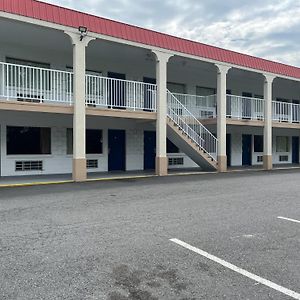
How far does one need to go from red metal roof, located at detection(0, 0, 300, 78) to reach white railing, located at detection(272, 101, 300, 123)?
9.00ft

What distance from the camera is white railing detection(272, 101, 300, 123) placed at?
20812mm

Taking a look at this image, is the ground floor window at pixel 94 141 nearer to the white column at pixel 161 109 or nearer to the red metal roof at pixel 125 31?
the white column at pixel 161 109

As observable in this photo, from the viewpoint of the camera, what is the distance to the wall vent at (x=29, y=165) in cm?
1450

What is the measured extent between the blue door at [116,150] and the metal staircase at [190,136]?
2643 millimetres

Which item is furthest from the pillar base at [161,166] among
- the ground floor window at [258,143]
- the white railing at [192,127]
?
the ground floor window at [258,143]

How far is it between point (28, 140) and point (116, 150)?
4.43 metres

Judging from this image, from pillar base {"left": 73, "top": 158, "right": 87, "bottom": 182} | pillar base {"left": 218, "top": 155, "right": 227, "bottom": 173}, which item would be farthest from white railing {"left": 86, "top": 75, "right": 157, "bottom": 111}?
pillar base {"left": 218, "top": 155, "right": 227, "bottom": 173}

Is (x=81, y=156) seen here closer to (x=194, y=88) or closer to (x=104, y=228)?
(x=104, y=228)

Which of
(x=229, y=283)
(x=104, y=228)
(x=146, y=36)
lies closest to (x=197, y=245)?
(x=229, y=283)

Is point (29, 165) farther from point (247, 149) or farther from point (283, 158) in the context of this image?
point (283, 158)

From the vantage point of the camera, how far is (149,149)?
1838 cm

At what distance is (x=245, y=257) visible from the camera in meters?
4.62

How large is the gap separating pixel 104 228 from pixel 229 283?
288 cm

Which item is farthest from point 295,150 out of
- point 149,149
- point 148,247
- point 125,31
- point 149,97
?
point 148,247
